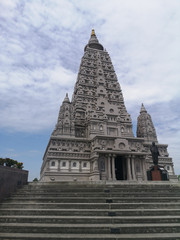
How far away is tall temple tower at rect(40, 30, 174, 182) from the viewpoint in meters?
37.7

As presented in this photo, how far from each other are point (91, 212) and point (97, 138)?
28.0 m

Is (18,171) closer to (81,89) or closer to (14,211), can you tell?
(14,211)

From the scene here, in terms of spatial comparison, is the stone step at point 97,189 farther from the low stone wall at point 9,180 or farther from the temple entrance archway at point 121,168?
the temple entrance archway at point 121,168

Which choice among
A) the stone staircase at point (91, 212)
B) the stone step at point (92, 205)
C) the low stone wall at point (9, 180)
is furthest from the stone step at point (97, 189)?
the stone step at point (92, 205)

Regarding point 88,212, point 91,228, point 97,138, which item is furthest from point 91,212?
point 97,138

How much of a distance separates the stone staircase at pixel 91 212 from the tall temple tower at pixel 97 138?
22.9 m

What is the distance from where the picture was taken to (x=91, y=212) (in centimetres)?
1056

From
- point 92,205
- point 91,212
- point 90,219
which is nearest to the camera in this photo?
point 90,219

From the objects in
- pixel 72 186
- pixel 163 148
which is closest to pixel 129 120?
pixel 163 148

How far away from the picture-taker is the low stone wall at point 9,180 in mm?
12589

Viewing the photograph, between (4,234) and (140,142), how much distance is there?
36.6 metres

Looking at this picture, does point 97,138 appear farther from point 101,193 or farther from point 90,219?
point 90,219

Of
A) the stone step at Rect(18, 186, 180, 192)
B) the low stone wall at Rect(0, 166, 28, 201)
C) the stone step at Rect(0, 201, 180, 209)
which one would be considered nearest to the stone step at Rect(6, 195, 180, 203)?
the stone step at Rect(0, 201, 180, 209)

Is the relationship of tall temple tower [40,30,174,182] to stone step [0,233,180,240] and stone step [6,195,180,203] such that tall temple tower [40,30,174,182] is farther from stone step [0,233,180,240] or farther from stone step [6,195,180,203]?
stone step [0,233,180,240]
